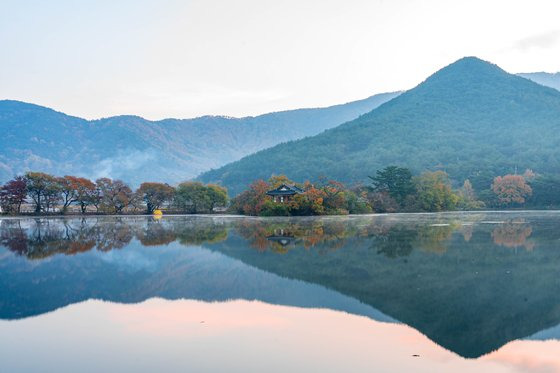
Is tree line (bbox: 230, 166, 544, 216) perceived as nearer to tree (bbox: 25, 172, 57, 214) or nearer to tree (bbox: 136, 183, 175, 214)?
tree (bbox: 136, 183, 175, 214)

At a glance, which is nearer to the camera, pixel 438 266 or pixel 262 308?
pixel 262 308

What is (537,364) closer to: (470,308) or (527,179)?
(470,308)

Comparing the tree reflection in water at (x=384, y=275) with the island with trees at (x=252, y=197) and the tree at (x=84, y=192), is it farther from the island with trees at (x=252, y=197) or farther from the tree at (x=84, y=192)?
the tree at (x=84, y=192)

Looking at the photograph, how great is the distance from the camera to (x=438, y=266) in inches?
530

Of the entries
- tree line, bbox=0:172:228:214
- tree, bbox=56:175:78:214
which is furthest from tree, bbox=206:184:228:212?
tree, bbox=56:175:78:214

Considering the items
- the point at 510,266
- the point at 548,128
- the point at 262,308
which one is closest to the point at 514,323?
the point at 262,308

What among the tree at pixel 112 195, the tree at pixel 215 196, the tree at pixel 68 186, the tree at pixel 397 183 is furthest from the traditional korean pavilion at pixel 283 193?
the tree at pixel 68 186

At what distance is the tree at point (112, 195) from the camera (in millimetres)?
57359

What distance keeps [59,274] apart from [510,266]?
1132cm

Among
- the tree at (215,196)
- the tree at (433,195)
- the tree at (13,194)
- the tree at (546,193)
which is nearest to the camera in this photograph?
the tree at (13,194)

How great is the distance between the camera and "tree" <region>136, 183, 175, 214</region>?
2293 inches

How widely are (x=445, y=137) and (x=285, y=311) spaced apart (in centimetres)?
10889

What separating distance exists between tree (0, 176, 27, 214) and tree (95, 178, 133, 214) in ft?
23.9

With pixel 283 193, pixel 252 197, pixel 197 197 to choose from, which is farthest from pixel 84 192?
pixel 283 193
